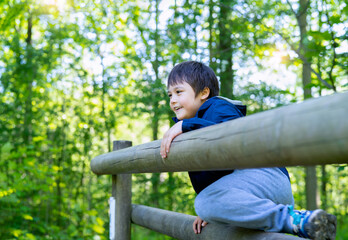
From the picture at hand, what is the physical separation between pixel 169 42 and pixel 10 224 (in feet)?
13.2

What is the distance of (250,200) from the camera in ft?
4.80

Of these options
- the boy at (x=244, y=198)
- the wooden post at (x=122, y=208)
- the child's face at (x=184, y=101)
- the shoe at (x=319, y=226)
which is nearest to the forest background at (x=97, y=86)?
the wooden post at (x=122, y=208)

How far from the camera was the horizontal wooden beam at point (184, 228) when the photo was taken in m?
1.43

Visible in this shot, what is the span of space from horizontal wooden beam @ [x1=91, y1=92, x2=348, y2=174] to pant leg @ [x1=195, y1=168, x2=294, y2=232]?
1.07 feet

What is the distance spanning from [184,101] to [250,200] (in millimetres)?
840

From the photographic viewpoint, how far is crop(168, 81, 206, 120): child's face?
2.15 metres

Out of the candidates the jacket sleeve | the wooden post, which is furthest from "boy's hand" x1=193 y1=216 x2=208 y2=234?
the wooden post

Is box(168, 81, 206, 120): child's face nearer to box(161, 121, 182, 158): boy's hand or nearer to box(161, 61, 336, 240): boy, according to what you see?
box(161, 61, 336, 240): boy

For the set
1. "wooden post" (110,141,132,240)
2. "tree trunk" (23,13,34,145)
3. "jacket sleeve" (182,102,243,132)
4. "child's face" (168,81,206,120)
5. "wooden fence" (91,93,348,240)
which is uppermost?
"tree trunk" (23,13,34,145)

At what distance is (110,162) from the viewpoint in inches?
96.5

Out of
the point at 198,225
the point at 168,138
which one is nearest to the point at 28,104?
the point at 198,225

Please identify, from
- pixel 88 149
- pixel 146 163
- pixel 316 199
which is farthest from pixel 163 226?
pixel 88 149

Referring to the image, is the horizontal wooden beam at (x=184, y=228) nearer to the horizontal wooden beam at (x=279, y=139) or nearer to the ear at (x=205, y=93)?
the horizontal wooden beam at (x=279, y=139)

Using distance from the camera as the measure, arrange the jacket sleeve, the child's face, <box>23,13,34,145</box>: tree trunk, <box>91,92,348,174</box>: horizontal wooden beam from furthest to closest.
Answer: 1. <box>23,13,34,145</box>: tree trunk
2. the child's face
3. the jacket sleeve
4. <box>91,92,348,174</box>: horizontal wooden beam
